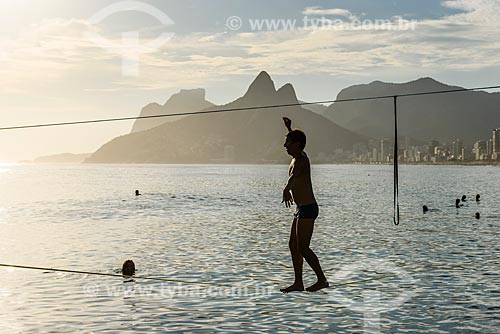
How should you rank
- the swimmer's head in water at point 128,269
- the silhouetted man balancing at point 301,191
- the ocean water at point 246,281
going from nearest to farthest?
the silhouetted man balancing at point 301,191, the ocean water at point 246,281, the swimmer's head in water at point 128,269

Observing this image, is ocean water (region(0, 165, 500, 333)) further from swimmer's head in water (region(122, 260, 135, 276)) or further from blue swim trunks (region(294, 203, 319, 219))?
blue swim trunks (region(294, 203, 319, 219))

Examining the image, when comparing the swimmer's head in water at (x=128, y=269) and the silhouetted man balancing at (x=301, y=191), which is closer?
the silhouetted man balancing at (x=301, y=191)

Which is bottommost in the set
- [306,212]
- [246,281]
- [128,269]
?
[246,281]

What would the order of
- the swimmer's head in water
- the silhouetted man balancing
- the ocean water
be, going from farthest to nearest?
the swimmer's head in water, the ocean water, the silhouetted man balancing

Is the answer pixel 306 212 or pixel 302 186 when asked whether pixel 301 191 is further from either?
pixel 306 212

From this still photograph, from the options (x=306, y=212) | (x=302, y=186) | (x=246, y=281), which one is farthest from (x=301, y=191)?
(x=246, y=281)

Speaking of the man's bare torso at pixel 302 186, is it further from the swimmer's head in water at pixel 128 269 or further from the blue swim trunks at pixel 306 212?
the swimmer's head in water at pixel 128 269

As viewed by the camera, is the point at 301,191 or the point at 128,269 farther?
the point at 128,269

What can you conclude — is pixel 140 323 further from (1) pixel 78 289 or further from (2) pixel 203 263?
(2) pixel 203 263

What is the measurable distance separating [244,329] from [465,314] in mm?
5272

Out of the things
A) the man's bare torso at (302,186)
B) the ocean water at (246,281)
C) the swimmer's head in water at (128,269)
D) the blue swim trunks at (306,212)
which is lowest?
the ocean water at (246,281)

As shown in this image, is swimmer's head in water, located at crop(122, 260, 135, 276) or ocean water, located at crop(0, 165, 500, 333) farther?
swimmer's head in water, located at crop(122, 260, 135, 276)

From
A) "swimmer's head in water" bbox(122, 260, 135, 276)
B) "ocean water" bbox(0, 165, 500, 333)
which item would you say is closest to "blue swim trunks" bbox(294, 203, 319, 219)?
"ocean water" bbox(0, 165, 500, 333)

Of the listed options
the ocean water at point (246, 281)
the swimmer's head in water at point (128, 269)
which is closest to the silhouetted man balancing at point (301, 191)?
the ocean water at point (246, 281)
